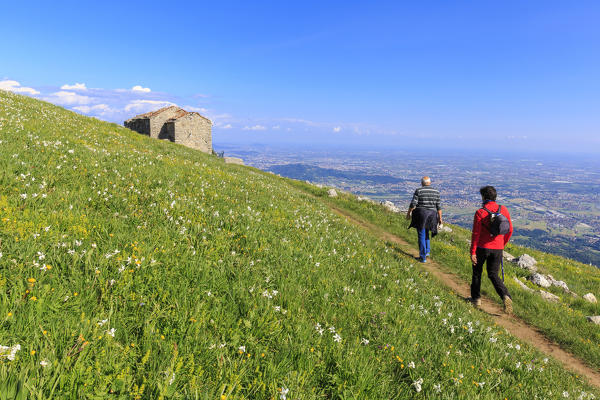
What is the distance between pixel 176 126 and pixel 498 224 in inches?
2453

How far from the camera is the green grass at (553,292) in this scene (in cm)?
845

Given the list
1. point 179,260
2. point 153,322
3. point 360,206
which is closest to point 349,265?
point 179,260

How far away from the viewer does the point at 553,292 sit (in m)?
12.7

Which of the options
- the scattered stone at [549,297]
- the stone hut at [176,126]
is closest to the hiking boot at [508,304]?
the scattered stone at [549,297]

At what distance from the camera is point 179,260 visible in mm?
4922

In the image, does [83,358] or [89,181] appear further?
[89,181]

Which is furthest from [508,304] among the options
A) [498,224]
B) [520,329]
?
[498,224]

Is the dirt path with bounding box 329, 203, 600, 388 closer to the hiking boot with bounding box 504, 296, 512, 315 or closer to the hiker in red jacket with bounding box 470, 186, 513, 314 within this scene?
the hiking boot with bounding box 504, 296, 512, 315

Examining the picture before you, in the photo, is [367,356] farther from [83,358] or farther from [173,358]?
[83,358]

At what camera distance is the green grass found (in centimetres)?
845

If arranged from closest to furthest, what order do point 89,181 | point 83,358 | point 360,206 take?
point 83,358 < point 89,181 < point 360,206

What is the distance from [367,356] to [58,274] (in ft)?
14.5

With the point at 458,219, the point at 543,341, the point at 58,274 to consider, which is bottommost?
the point at 458,219

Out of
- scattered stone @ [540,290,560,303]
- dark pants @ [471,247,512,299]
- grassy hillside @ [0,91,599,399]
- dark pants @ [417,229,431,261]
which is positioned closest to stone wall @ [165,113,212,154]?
grassy hillside @ [0,91,599,399]
